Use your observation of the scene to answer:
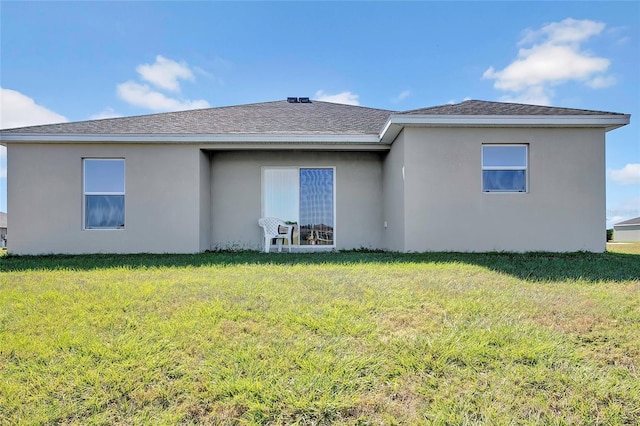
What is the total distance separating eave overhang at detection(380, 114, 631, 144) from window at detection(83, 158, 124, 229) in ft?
22.2

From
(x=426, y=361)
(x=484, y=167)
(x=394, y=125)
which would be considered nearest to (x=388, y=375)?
(x=426, y=361)

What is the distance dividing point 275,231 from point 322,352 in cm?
Answer: 668

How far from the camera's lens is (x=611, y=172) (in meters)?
7.96

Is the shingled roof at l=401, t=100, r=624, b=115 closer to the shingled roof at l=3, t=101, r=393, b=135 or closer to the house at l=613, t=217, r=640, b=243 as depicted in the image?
the shingled roof at l=3, t=101, r=393, b=135

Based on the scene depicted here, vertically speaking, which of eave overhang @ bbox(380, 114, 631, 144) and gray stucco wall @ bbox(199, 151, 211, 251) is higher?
eave overhang @ bbox(380, 114, 631, 144)

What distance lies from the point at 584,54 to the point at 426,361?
11.6 meters

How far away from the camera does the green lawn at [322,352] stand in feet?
6.78

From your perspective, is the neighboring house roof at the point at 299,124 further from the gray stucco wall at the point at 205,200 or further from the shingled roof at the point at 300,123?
the gray stucco wall at the point at 205,200

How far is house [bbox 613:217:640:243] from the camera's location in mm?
28297

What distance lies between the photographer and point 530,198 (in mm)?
7621

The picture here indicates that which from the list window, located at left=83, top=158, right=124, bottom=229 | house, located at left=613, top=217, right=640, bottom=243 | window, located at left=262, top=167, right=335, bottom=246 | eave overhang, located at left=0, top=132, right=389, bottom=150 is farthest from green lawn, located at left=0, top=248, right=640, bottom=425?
house, located at left=613, top=217, right=640, bottom=243

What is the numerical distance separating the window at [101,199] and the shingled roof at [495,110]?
7129 mm

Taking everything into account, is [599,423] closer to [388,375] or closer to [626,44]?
[388,375]

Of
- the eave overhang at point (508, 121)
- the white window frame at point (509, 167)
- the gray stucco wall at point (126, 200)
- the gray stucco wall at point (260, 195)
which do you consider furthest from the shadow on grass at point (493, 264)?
the eave overhang at point (508, 121)
